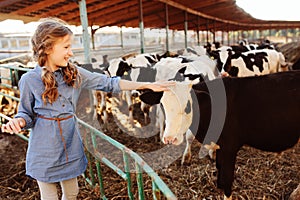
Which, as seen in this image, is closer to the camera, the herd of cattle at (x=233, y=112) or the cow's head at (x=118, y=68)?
the herd of cattle at (x=233, y=112)

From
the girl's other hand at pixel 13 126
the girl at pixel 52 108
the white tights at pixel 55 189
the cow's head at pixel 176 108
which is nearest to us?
the girl's other hand at pixel 13 126

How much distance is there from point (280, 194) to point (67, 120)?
8.29 ft

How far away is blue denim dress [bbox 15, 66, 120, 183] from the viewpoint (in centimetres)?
180

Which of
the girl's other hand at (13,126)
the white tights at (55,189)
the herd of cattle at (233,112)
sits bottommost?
the white tights at (55,189)

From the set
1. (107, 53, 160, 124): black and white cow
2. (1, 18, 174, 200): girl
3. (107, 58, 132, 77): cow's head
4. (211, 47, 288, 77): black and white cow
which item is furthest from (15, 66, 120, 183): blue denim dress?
(211, 47, 288, 77): black and white cow

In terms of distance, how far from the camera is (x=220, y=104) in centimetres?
282

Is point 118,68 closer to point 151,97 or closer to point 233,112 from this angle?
point 151,97

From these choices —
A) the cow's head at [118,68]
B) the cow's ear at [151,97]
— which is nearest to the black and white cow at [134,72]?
the cow's head at [118,68]

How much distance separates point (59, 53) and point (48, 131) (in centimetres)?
53

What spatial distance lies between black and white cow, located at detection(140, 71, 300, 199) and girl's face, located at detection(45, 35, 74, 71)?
3.62 feet

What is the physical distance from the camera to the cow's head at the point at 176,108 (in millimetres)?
2591

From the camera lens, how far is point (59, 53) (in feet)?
5.92

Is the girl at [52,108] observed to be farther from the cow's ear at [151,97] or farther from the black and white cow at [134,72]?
the black and white cow at [134,72]

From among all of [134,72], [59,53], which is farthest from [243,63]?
[59,53]
